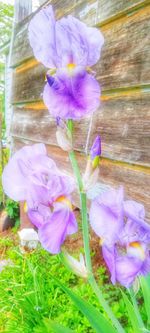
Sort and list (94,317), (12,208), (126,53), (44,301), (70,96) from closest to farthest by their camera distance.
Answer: (70,96)
(94,317)
(126,53)
(44,301)
(12,208)

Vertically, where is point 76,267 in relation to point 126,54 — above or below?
below

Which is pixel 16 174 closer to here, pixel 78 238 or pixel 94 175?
pixel 94 175

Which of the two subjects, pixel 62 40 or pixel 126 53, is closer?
pixel 62 40

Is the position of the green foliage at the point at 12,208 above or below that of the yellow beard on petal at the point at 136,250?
below

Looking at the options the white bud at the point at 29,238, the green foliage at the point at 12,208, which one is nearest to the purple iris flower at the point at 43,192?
the white bud at the point at 29,238

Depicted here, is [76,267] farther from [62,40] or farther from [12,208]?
[12,208]

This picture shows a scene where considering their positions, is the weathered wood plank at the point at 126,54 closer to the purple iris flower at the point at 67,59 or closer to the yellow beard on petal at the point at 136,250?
the purple iris flower at the point at 67,59

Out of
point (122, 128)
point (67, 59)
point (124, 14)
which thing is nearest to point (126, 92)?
point (122, 128)
